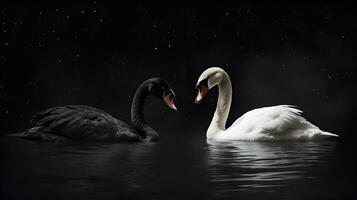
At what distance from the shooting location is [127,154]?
741cm

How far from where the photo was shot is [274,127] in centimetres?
887

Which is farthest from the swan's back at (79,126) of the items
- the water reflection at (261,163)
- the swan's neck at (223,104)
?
the swan's neck at (223,104)

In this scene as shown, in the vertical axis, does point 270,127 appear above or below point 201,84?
below

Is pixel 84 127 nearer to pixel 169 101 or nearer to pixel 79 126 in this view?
pixel 79 126

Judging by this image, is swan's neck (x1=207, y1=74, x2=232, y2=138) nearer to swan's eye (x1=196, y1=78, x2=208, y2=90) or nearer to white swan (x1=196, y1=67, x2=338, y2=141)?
white swan (x1=196, y1=67, x2=338, y2=141)

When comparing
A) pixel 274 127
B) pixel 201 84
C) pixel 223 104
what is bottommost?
pixel 274 127

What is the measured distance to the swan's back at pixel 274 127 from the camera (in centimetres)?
887

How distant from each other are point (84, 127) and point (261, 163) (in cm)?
284

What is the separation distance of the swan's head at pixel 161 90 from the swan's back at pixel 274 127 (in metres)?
0.86

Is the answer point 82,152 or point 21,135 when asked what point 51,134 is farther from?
point 82,152

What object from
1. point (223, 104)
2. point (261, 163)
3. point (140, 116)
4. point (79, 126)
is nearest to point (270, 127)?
point (223, 104)

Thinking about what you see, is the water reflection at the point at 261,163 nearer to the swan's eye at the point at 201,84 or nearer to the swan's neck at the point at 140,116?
the swan's neck at the point at 140,116

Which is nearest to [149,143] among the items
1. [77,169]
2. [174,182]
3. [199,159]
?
[199,159]

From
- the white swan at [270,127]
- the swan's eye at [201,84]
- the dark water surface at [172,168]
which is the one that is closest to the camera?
the dark water surface at [172,168]
